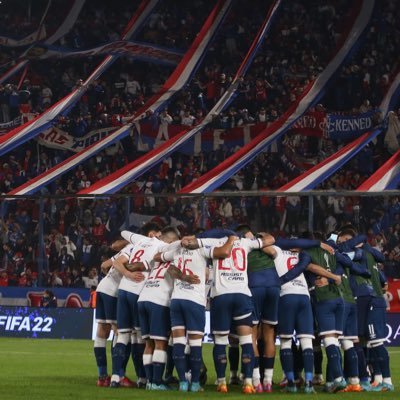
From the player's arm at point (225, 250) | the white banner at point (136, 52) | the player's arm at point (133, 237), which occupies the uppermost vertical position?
the white banner at point (136, 52)

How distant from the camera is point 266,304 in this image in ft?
55.3

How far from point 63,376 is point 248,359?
13.6ft

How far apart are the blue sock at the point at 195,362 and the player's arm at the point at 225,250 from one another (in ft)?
4.12

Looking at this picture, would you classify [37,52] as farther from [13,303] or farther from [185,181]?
[13,303]

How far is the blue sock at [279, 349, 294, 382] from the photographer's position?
54.6ft

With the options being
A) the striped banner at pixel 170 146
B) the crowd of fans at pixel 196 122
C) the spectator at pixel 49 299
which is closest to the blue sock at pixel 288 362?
the crowd of fans at pixel 196 122

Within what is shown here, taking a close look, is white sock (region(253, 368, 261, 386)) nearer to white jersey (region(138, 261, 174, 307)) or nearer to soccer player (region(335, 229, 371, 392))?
soccer player (region(335, 229, 371, 392))

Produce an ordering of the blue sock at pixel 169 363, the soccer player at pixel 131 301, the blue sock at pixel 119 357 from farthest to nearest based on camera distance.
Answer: the blue sock at pixel 169 363
the blue sock at pixel 119 357
the soccer player at pixel 131 301

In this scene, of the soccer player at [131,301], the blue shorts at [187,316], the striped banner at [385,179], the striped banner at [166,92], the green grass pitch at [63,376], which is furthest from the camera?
the striped banner at [166,92]

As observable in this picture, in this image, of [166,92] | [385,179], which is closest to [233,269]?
[385,179]

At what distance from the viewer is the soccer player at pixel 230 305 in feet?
53.4

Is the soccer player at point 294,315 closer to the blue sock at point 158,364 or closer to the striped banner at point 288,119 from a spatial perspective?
the blue sock at point 158,364

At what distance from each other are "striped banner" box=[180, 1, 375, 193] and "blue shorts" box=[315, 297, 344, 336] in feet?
50.2

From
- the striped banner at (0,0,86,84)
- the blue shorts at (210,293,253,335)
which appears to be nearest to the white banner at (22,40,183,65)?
the striped banner at (0,0,86,84)
